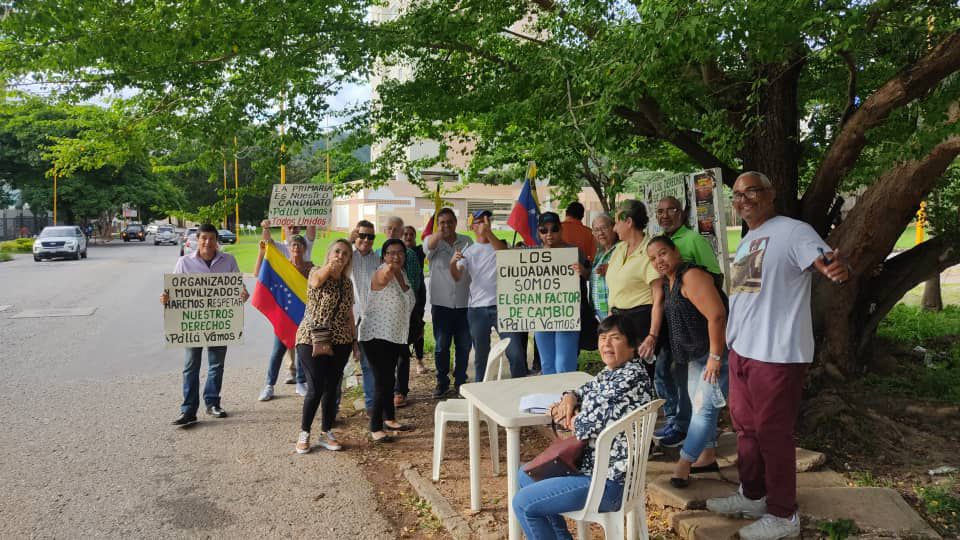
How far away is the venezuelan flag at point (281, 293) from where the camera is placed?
7301 mm

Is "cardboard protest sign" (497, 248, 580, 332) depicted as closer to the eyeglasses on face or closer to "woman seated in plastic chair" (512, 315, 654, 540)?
the eyeglasses on face

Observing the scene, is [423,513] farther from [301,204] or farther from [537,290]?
[301,204]

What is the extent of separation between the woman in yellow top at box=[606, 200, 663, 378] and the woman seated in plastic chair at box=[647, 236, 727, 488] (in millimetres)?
168

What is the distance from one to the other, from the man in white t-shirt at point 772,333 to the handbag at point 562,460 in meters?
1.14

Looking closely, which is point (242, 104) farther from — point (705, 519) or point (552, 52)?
point (705, 519)

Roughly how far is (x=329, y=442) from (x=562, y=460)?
3.12m

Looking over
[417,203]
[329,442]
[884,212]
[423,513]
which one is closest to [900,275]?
[884,212]

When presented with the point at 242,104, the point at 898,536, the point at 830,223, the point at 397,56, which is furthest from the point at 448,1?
the point at 898,536

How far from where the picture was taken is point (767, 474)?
3.99 metres

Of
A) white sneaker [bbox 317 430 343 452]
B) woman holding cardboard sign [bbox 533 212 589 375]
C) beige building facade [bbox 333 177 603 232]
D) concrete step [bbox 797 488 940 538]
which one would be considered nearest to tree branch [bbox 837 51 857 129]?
woman holding cardboard sign [bbox 533 212 589 375]

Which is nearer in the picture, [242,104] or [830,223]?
[242,104]

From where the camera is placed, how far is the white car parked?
102 ft

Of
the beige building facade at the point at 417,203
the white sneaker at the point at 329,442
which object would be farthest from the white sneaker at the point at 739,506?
the beige building facade at the point at 417,203

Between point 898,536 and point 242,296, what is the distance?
570 centimetres
